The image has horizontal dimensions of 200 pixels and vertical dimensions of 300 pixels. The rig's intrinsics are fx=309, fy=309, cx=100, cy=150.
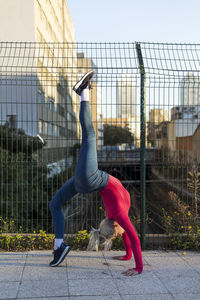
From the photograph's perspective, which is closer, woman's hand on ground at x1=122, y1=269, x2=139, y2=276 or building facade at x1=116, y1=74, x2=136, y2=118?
woman's hand on ground at x1=122, y1=269, x2=139, y2=276

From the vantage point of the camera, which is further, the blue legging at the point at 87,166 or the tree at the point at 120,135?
the tree at the point at 120,135

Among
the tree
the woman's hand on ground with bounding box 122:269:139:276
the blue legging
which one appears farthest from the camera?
the tree

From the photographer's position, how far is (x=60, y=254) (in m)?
4.41

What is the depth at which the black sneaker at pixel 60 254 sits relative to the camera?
4.39 metres

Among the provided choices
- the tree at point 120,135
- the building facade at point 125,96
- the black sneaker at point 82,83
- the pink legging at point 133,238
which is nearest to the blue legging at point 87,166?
the black sneaker at point 82,83

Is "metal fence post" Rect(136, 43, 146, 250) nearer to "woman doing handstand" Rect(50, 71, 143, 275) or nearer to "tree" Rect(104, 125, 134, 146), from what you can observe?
"tree" Rect(104, 125, 134, 146)

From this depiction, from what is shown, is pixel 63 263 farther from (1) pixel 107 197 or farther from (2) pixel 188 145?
(2) pixel 188 145

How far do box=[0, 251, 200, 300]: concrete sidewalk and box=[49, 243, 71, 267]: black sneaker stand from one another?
3.8 inches

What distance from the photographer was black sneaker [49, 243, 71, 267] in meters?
4.39

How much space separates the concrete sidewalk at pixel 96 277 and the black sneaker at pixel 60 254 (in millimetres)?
97

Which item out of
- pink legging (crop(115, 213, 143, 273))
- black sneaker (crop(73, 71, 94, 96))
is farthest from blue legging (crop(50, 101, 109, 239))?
pink legging (crop(115, 213, 143, 273))

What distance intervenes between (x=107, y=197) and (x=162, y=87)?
231cm

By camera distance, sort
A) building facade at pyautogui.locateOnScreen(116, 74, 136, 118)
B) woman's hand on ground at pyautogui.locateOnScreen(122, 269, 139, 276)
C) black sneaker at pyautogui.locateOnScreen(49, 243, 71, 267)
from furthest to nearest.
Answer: building facade at pyautogui.locateOnScreen(116, 74, 136, 118)
black sneaker at pyautogui.locateOnScreen(49, 243, 71, 267)
woman's hand on ground at pyautogui.locateOnScreen(122, 269, 139, 276)

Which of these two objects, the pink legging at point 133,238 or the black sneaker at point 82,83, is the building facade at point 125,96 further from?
the pink legging at point 133,238
